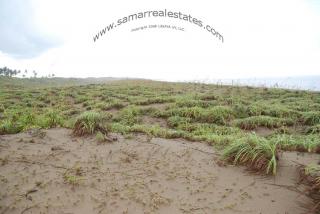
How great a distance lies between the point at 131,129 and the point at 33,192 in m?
2.56

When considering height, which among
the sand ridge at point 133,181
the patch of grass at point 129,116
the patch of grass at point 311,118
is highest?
the patch of grass at point 311,118

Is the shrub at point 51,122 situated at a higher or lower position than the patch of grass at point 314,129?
higher

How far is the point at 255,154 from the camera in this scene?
13.9 feet

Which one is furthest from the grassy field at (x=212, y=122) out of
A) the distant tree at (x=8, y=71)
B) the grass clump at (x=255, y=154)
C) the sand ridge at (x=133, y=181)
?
the distant tree at (x=8, y=71)

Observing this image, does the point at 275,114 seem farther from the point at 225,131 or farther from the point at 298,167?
the point at 298,167

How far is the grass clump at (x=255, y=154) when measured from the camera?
415 centimetres

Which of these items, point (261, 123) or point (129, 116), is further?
point (129, 116)

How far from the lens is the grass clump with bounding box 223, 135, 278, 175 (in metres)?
4.15

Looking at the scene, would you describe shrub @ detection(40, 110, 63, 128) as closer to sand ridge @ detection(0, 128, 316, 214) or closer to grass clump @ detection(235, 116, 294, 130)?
sand ridge @ detection(0, 128, 316, 214)

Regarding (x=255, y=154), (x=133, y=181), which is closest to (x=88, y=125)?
(x=133, y=181)

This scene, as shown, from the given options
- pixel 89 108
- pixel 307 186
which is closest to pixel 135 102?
pixel 89 108

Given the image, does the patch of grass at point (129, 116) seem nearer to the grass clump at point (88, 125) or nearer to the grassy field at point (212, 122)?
the grassy field at point (212, 122)

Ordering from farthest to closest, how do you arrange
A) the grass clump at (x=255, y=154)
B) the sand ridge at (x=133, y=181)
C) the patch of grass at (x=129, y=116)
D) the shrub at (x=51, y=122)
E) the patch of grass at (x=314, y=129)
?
the patch of grass at (x=129, y=116), the patch of grass at (x=314, y=129), the shrub at (x=51, y=122), the grass clump at (x=255, y=154), the sand ridge at (x=133, y=181)

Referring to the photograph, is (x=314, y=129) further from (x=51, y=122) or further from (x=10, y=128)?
(x=10, y=128)
